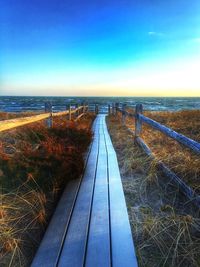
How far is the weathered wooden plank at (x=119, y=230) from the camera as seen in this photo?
6.98 feet

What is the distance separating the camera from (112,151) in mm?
6629

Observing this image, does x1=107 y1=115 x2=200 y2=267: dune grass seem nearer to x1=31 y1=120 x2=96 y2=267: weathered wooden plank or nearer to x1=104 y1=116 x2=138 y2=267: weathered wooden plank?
x1=104 y1=116 x2=138 y2=267: weathered wooden plank

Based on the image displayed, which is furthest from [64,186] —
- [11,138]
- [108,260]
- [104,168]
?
[11,138]

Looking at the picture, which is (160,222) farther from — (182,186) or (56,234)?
(56,234)

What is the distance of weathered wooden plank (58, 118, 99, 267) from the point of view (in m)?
2.10

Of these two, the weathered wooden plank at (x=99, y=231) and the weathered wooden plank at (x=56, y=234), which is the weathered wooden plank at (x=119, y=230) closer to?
the weathered wooden plank at (x=99, y=231)

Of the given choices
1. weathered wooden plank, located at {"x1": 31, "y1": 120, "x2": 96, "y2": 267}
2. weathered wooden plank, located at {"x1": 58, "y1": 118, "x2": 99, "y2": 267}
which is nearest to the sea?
weathered wooden plank, located at {"x1": 58, "y1": 118, "x2": 99, "y2": 267}

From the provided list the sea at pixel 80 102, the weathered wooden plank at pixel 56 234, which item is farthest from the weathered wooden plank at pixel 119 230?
the sea at pixel 80 102

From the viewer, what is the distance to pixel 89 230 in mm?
2561

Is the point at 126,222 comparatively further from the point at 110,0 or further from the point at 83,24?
the point at 83,24

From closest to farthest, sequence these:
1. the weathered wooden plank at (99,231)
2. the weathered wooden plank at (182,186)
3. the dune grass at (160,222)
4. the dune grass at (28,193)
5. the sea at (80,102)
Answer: the weathered wooden plank at (99,231), the dune grass at (160,222), the dune grass at (28,193), the weathered wooden plank at (182,186), the sea at (80,102)

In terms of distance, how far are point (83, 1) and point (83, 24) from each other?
11.4 feet

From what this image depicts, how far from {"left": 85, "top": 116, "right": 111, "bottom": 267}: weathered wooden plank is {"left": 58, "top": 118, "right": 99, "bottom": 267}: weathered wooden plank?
61 mm

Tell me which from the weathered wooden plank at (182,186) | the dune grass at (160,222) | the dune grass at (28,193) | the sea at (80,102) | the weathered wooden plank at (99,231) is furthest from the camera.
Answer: the sea at (80,102)
